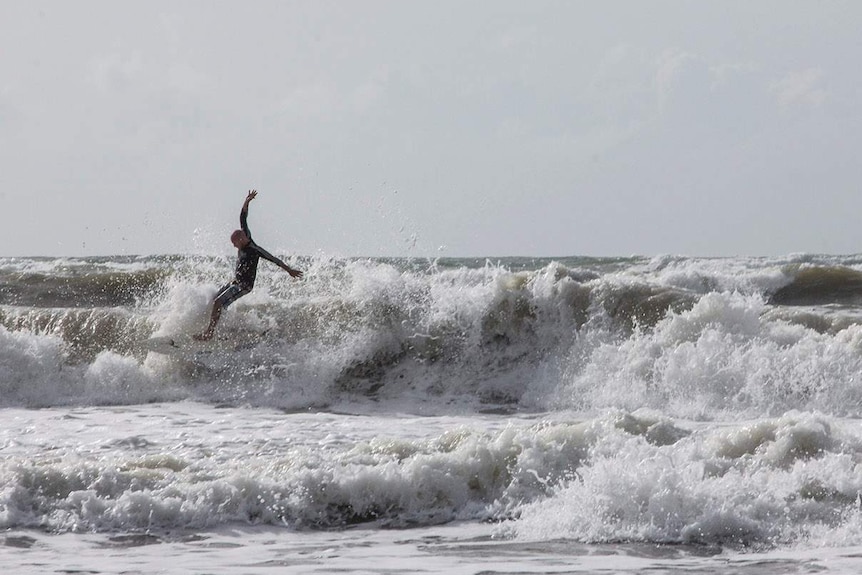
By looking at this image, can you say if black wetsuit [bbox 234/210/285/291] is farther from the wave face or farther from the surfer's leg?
the wave face

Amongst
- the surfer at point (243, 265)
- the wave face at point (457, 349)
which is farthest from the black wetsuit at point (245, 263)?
the wave face at point (457, 349)

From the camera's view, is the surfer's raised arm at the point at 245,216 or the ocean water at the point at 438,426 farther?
the surfer's raised arm at the point at 245,216

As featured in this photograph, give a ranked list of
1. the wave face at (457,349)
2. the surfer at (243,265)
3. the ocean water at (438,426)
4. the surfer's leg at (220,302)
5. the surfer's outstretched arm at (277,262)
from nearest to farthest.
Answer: the ocean water at (438,426), the wave face at (457,349), the surfer's outstretched arm at (277,262), the surfer at (243,265), the surfer's leg at (220,302)

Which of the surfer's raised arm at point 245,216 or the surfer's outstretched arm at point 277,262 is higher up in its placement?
the surfer's raised arm at point 245,216

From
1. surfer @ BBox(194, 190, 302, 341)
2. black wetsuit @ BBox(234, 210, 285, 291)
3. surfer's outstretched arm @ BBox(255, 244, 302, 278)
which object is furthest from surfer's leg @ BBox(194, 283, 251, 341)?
surfer's outstretched arm @ BBox(255, 244, 302, 278)

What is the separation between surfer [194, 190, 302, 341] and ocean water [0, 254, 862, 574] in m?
0.81

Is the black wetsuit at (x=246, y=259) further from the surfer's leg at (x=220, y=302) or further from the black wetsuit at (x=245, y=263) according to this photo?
the surfer's leg at (x=220, y=302)

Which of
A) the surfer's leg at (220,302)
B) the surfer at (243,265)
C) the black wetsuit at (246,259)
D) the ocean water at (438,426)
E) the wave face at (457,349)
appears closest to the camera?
the ocean water at (438,426)

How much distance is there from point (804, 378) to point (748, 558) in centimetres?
623

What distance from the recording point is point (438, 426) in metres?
11.0

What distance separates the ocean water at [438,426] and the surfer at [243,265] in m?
0.81

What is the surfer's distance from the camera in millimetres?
12680

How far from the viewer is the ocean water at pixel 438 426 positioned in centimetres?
664

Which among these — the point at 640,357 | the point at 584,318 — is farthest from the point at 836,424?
the point at 584,318
